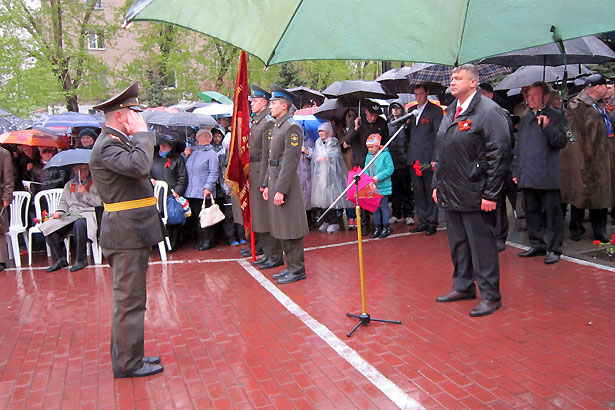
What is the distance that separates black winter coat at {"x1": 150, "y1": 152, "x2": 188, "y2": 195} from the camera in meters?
8.27

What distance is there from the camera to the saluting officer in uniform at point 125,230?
12.7 feet

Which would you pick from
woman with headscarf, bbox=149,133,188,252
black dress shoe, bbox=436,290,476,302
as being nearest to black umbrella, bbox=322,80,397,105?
woman with headscarf, bbox=149,133,188,252

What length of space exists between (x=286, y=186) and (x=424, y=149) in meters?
2.97

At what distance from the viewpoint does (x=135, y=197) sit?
3.98m

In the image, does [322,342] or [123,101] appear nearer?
[123,101]

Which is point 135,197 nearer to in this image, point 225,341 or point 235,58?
point 225,341

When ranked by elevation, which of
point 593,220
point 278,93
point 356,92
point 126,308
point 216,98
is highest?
point 216,98

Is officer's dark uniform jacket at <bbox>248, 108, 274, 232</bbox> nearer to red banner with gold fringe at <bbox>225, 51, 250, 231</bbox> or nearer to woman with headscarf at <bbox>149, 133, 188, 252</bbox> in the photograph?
red banner with gold fringe at <bbox>225, 51, 250, 231</bbox>

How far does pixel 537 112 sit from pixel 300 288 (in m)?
3.55

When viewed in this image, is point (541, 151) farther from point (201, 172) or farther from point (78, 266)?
point (78, 266)

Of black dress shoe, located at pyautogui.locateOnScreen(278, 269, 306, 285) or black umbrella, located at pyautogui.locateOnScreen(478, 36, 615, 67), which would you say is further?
black umbrella, located at pyautogui.locateOnScreen(478, 36, 615, 67)

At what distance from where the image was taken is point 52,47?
16.6 metres

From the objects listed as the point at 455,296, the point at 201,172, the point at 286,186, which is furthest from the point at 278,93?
the point at 455,296

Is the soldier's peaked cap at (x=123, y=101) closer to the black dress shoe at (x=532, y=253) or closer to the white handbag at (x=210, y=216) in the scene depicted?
the white handbag at (x=210, y=216)
